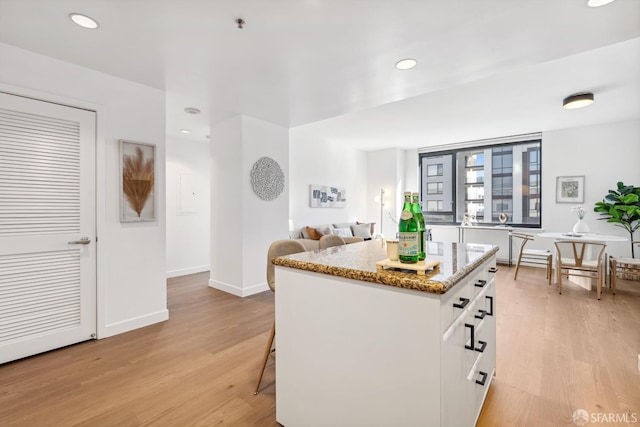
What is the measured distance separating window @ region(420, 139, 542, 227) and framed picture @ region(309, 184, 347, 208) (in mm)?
2227

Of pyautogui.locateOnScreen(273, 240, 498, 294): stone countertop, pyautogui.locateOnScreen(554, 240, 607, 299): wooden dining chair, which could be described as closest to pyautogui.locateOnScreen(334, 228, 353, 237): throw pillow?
pyautogui.locateOnScreen(554, 240, 607, 299): wooden dining chair

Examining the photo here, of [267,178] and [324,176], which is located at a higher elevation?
[324,176]

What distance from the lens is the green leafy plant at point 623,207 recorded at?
15.2ft

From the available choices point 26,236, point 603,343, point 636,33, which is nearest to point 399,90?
point 636,33

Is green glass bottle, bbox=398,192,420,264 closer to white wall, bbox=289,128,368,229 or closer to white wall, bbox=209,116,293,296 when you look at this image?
white wall, bbox=209,116,293,296

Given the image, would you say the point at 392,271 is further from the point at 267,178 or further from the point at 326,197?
the point at 326,197

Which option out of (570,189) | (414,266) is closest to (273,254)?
(414,266)

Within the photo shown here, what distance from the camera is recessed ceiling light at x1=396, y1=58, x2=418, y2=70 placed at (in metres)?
2.54

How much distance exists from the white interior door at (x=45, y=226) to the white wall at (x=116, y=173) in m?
0.08

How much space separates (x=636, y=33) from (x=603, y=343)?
2477 millimetres

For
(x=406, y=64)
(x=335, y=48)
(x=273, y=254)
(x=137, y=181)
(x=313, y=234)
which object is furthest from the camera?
(x=313, y=234)

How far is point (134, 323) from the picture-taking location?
2918 millimetres

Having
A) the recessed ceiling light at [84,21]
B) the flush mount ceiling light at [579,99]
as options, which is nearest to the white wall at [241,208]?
the recessed ceiling light at [84,21]
